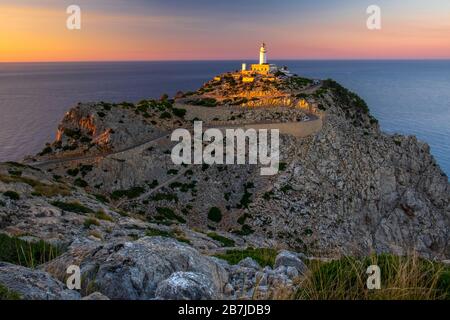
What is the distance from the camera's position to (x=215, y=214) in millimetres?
39281

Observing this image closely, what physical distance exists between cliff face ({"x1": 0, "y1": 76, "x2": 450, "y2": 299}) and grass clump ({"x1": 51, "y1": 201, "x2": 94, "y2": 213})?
0.12 meters

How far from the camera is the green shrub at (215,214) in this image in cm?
3875

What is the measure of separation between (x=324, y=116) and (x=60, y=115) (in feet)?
321

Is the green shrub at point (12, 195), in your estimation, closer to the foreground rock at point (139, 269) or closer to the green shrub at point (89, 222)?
the green shrub at point (89, 222)

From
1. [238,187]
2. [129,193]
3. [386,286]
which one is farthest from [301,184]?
[386,286]

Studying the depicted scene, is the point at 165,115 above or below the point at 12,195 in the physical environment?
above

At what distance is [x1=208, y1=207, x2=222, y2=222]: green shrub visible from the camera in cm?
3875

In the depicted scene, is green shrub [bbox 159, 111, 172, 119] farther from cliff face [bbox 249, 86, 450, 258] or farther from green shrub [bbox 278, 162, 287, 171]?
cliff face [bbox 249, 86, 450, 258]

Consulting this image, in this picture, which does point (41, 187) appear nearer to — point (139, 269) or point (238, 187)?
point (238, 187)

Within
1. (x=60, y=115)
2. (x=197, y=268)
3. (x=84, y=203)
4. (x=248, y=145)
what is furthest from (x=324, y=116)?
(x=60, y=115)

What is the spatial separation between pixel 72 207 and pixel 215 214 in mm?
16565

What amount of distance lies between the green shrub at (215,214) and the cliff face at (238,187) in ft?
0.52
